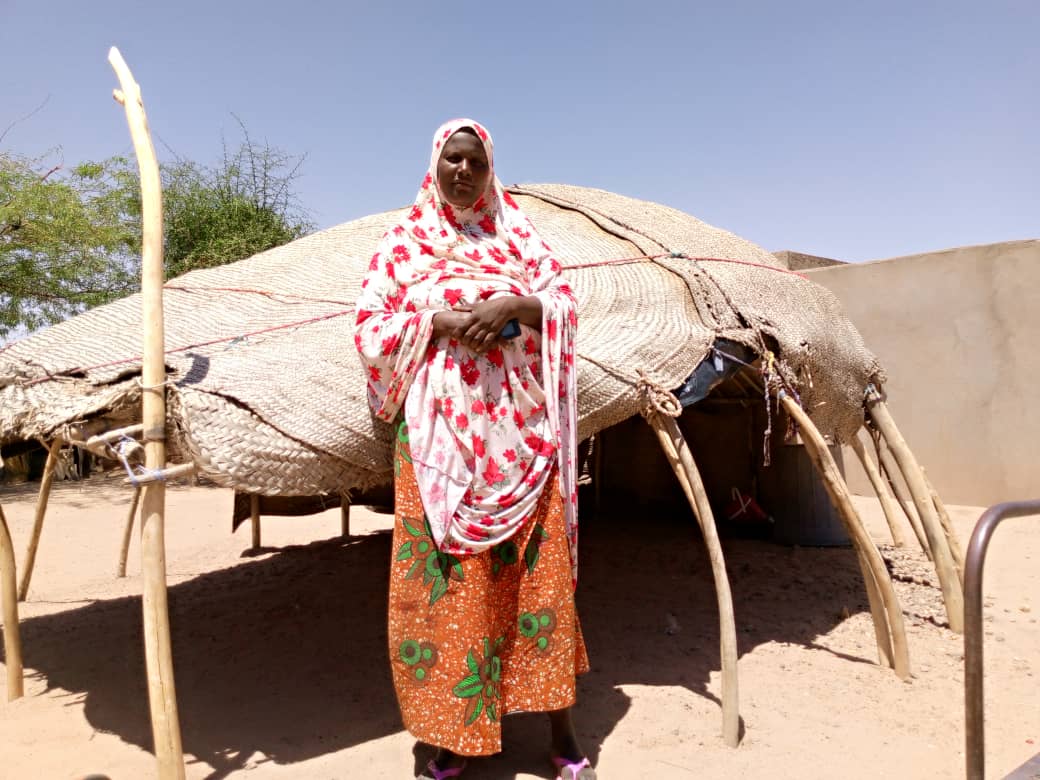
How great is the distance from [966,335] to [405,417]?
769 cm

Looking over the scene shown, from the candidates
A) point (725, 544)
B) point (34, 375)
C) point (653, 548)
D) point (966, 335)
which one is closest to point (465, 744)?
point (34, 375)

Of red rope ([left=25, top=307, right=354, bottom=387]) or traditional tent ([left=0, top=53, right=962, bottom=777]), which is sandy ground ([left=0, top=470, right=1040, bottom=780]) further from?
red rope ([left=25, top=307, right=354, bottom=387])

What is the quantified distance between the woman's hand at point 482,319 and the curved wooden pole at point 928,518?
312 cm

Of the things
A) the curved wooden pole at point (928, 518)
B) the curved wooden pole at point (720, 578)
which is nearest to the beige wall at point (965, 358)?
the curved wooden pole at point (928, 518)

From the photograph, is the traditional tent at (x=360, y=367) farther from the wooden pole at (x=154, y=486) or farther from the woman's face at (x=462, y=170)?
the woman's face at (x=462, y=170)

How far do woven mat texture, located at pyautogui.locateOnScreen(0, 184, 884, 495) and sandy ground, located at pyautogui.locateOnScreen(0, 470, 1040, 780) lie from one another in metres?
1.21

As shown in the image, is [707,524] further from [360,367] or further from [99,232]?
[99,232]

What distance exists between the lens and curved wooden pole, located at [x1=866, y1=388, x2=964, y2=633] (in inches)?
178

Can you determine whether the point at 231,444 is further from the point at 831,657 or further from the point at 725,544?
the point at 725,544

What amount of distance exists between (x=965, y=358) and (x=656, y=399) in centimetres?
657

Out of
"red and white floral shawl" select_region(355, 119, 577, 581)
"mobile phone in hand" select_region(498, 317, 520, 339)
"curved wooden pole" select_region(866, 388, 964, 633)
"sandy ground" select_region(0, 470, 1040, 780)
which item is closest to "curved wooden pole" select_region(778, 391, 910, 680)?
"sandy ground" select_region(0, 470, 1040, 780)

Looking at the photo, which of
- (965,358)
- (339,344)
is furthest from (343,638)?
(965,358)

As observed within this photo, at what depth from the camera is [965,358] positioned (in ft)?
27.4

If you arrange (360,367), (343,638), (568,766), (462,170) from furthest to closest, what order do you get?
(343,638) → (360,367) → (568,766) → (462,170)
